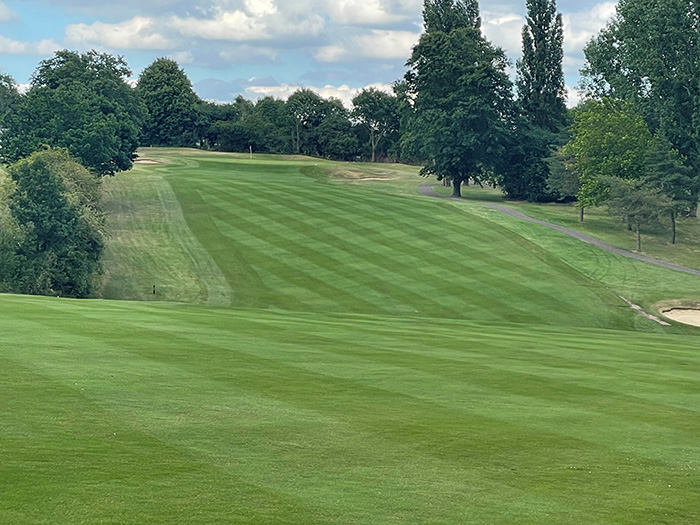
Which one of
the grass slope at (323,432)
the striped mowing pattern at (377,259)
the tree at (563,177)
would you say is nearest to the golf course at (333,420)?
the grass slope at (323,432)

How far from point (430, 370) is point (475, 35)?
91.2 m

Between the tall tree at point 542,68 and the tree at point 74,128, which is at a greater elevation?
the tall tree at point 542,68

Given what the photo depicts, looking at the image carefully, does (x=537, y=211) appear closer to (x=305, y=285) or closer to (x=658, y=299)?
(x=658, y=299)

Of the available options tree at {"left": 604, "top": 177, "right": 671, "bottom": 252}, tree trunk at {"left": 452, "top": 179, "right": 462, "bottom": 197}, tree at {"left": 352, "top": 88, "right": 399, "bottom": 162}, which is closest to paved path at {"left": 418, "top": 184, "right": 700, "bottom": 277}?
tree at {"left": 604, "top": 177, "right": 671, "bottom": 252}

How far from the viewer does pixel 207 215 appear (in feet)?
271

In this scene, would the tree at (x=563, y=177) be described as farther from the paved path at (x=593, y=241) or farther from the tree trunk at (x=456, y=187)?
the tree trunk at (x=456, y=187)

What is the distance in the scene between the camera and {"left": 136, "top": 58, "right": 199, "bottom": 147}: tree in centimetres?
16975

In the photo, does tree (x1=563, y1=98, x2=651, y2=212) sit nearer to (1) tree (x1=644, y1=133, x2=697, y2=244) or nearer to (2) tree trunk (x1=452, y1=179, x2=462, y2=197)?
(1) tree (x1=644, y1=133, x2=697, y2=244)

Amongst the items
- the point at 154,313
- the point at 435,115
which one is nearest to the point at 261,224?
the point at 435,115

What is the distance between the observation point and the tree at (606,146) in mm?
81250

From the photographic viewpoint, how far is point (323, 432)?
15.4 m

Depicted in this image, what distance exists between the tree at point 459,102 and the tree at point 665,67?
1497 cm

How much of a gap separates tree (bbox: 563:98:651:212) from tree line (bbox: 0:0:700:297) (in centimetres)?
14

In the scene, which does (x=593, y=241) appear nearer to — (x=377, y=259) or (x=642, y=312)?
(x=642, y=312)
